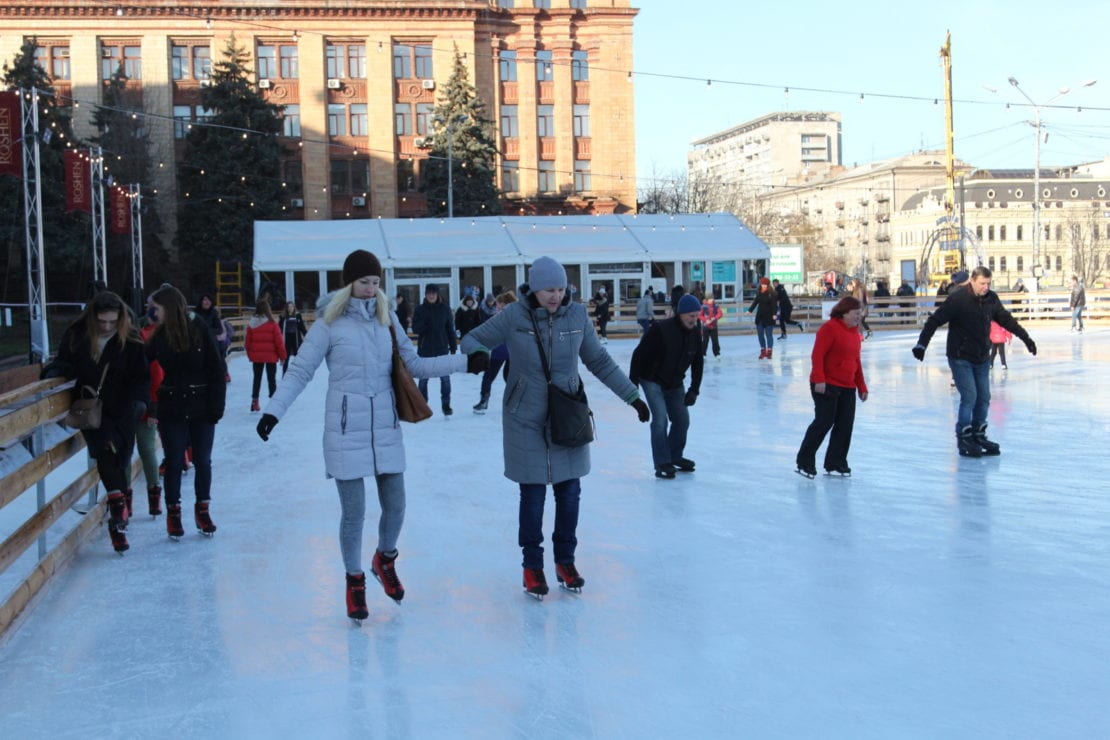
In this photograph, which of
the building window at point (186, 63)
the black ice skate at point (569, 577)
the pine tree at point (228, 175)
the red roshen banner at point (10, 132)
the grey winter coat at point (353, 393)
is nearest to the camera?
the grey winter coat at point (353, 393)

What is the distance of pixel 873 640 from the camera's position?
4590 millimetres

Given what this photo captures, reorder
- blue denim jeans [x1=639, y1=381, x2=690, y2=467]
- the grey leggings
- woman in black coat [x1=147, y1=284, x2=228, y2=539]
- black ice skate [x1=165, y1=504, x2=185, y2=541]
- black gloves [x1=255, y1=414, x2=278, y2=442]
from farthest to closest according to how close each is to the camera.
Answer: blue denim jeans [x1=639, y1=381, x2=690, y2=467] → black ice skate [x1=165, y1=504, x2=185, y2=541] → woman in black coat [x1=147, y1=284, x2=228, y2=539] → the grey leggings → black gloves [x1=255, y1=414, x2=278, y2=442]

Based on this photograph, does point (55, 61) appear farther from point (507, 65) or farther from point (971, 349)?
point (971, 349)

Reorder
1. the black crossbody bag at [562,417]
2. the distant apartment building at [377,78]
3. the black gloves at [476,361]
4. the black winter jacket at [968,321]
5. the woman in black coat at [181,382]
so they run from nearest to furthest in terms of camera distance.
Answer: the black gloves at [476,361]
the black crossbody bag at [562,417]
the woman in black coat at [181,382]
the black winter jacket at [968,321]
the distant apartment building at [377,78]

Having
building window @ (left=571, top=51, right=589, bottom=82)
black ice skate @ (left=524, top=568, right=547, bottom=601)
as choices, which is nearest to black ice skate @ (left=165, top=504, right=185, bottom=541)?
black ice skate @ (left=524, top=568, right=547, bottom=601)

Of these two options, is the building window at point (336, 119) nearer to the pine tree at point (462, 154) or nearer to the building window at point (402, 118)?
the building window at point (402, 118)

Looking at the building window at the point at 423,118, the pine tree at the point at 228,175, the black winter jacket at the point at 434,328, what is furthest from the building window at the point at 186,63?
the black winter jacket at the point at 434,328

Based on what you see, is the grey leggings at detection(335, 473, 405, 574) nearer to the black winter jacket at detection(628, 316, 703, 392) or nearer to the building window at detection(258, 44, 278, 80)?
the black winter jacket at detection(628, 316, 703, 392)

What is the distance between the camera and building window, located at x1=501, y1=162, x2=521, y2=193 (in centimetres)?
5391

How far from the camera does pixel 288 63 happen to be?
168ft

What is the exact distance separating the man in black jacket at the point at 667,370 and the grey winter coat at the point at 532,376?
3138 mm

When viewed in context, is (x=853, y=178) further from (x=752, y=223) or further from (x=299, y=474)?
(x=299, y=474)

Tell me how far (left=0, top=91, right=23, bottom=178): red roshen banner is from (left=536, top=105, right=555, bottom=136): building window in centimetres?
3863

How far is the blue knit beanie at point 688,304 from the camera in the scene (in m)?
8.09
